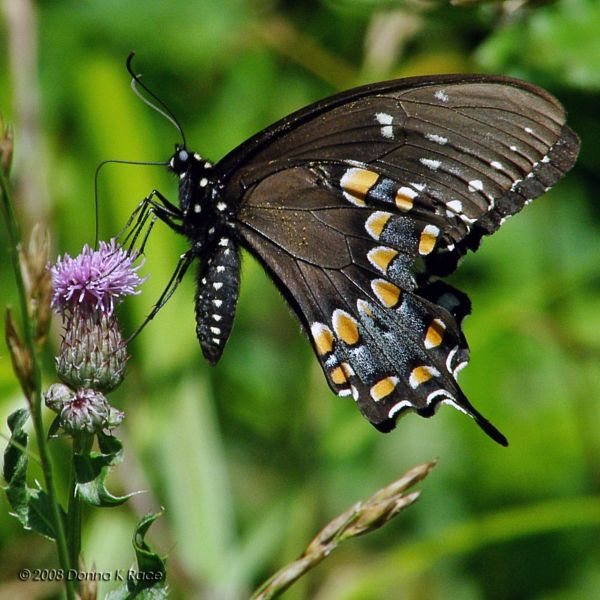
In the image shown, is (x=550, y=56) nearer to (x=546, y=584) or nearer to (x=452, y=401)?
(x=452, y=401)

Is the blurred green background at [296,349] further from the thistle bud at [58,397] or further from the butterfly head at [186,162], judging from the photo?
the thistle bud at [58,397]

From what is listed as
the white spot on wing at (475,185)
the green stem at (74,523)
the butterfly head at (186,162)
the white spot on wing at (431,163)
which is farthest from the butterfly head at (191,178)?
the green stem at (74,523)

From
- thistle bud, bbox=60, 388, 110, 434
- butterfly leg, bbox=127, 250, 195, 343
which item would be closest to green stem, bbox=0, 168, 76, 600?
thistle bud, bbox=60, 388, 110, 434

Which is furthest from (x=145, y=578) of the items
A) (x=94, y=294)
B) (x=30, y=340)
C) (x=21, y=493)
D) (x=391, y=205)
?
(x=391, y=205)

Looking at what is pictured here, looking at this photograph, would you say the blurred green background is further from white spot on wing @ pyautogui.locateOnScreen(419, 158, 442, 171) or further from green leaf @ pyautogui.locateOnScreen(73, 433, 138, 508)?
green leaf @ pyautogui.locateOnScreen(73, 433, 138, 508)

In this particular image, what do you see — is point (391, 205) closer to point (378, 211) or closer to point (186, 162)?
point (378, 211)

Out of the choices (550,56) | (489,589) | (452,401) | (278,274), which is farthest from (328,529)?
(550,56)
